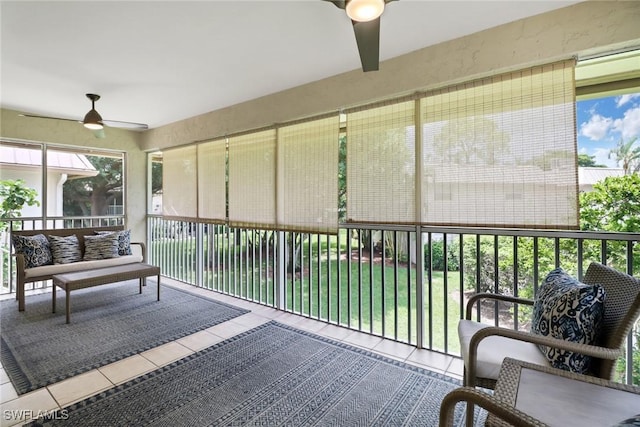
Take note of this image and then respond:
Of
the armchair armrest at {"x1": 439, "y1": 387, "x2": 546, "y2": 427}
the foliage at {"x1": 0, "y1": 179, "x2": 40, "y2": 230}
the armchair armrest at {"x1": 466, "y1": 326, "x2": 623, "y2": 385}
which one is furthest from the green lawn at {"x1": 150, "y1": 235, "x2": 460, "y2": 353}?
the foliage at {"x1": 0, "y1": 179, "x2": 40, "y2": 230}

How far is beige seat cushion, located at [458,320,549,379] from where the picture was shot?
157 centimetres

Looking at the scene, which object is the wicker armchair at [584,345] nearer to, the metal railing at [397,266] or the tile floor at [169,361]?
the metal railing at [397,266]

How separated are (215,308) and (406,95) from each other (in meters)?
3.20

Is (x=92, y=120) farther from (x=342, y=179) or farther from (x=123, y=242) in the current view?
(x=342, y=179)

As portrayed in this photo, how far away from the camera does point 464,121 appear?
8.10 feet

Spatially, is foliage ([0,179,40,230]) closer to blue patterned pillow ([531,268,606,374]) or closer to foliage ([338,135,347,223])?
foliage ([338,135,347,223])

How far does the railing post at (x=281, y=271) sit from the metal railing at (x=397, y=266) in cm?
1

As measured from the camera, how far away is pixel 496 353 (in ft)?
5.41

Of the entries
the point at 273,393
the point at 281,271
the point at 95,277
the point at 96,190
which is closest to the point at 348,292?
the point at 281,271

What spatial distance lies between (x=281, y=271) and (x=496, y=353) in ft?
8.36

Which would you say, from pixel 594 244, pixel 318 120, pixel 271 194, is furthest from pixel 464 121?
pixel 271 194

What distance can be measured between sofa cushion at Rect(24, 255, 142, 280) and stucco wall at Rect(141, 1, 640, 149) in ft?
9.00

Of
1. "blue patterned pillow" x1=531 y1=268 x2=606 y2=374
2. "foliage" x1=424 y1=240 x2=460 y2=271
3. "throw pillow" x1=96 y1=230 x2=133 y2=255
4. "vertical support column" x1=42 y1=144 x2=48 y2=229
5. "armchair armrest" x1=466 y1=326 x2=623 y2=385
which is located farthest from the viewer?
"vertical support column" x1=42 y1=144 x2=48 y2=229

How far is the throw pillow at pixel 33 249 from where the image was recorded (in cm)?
373
